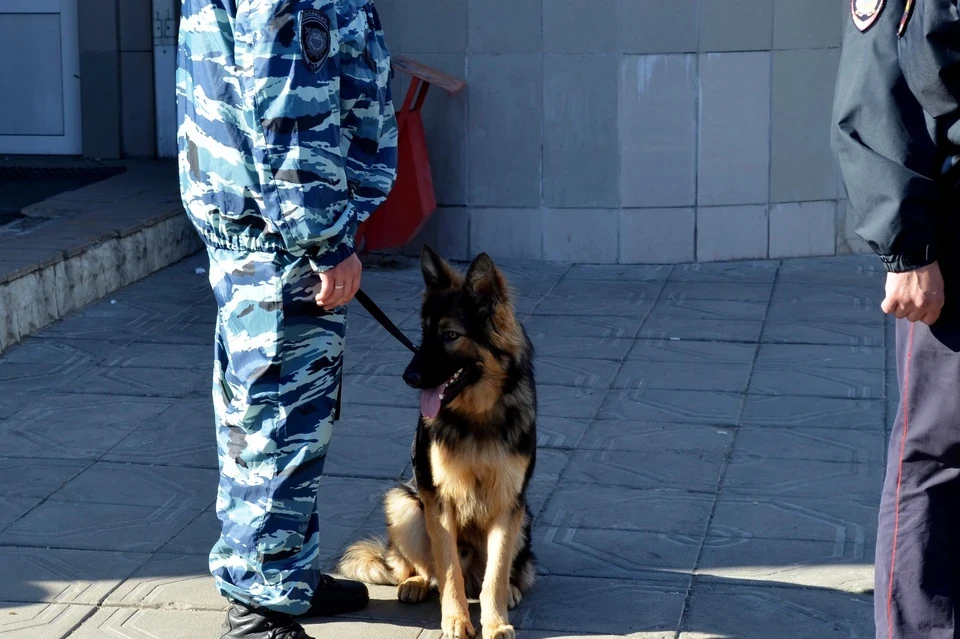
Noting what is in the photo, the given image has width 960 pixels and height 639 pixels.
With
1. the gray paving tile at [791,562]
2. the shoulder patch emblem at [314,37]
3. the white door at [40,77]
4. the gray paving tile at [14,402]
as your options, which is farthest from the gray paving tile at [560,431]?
the white door at [40,77]

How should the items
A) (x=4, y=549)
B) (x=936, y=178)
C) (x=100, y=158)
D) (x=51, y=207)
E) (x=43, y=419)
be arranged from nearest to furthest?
(x=936, y=178)
(x=4, y=549)
(x=43, y=419)
(x=51, y=207)
(x=100, y=158)

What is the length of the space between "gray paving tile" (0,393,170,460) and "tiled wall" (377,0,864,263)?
370cm

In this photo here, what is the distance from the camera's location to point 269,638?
378cm

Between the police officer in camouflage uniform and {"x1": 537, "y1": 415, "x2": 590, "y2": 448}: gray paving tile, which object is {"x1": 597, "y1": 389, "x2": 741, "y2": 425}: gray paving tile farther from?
the police officer in camouflage uniform

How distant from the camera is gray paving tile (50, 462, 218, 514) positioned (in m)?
5.06

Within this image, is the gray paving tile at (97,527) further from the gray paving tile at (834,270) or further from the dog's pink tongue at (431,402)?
the gray paving tile at (834,270)

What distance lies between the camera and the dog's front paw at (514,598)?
414 centimetres

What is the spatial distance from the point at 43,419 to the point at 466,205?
162 inches

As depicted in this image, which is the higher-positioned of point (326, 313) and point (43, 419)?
point (326, 313)

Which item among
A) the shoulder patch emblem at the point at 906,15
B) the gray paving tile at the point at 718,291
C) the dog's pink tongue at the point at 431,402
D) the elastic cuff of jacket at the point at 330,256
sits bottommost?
the gray paving tile at the point at 718,291

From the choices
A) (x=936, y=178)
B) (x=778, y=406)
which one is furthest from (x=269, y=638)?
(x=778, y=406)

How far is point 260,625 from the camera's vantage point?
12.5 feet

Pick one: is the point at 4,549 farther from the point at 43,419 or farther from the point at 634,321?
the point at 634,321

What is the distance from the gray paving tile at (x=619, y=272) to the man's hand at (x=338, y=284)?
17.6 feet
